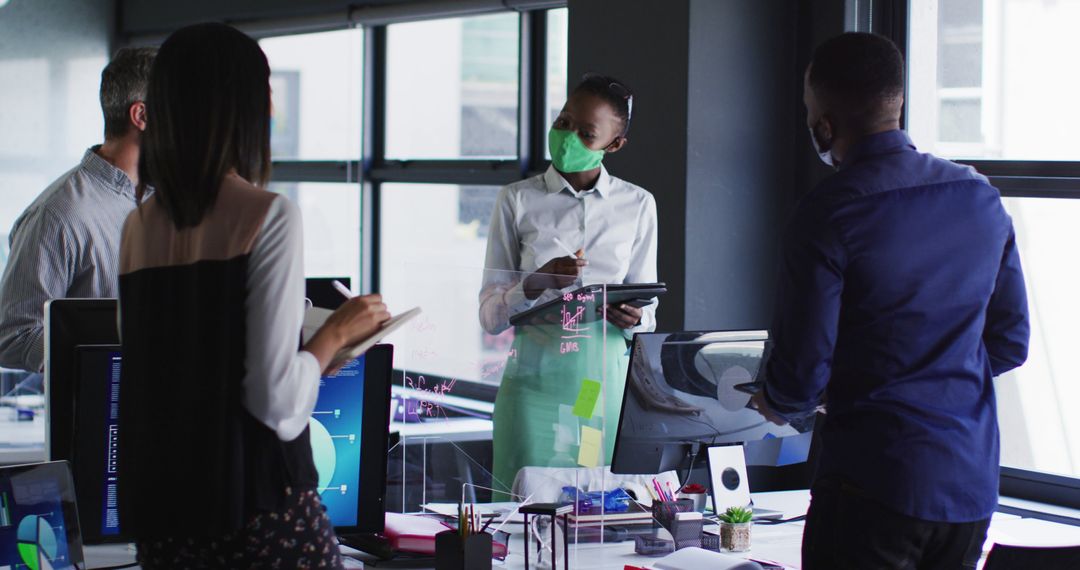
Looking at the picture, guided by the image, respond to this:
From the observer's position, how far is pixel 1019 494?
328 centimetres

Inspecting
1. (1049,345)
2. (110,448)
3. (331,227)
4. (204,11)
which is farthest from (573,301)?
(204,11)

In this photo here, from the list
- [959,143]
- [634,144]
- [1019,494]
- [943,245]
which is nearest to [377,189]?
[634,144]

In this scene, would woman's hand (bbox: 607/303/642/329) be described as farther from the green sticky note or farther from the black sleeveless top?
the black sleeveless top

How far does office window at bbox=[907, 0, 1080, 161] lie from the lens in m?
3.16

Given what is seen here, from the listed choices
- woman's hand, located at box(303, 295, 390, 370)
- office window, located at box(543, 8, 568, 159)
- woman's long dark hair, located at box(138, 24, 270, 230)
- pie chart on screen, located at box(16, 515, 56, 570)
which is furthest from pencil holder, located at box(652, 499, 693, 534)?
office window, located at box(543, 8, 568, 159)

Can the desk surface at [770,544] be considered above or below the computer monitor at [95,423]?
below

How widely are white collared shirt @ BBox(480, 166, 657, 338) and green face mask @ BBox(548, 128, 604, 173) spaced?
41 millimetres

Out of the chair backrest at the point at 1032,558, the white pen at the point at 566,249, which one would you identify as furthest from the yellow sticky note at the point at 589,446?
the chair backrest at the point at 1032,558

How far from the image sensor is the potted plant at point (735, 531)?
7.47 feet

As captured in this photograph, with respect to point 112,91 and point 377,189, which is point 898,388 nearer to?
point 112,91

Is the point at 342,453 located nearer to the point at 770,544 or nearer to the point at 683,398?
the point at 683,398

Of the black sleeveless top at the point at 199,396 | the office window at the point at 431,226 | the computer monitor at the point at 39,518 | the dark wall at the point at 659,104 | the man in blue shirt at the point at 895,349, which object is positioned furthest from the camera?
the office window at the point at 431,226

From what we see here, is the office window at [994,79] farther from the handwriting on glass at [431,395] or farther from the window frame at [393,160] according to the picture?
the handwriting on glass at [431,395]

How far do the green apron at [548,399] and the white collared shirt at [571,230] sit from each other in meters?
0.64
